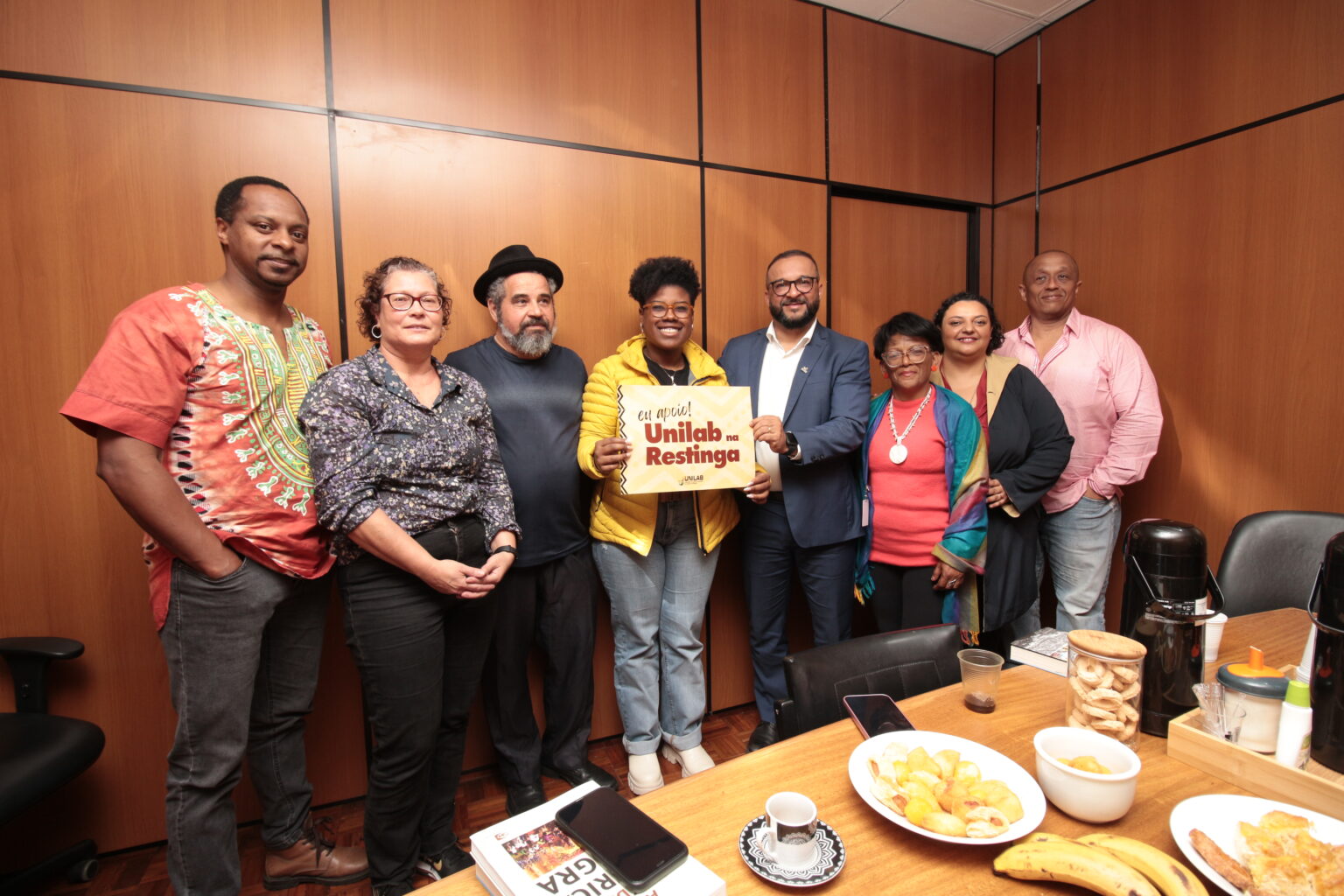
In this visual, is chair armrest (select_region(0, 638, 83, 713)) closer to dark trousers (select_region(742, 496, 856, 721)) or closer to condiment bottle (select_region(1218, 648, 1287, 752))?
dark trousers (select_region(742, 496, 856, 721))

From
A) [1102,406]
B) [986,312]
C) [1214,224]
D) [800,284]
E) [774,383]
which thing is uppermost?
[1214,224]

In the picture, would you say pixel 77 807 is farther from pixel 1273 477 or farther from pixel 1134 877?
pixel 1273 477

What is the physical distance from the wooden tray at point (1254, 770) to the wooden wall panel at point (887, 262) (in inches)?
93.3

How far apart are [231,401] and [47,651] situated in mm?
1009

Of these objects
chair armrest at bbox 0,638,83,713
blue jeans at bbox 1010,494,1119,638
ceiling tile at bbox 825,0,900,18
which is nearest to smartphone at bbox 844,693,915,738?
blue jeans at bbox 1010,494,1119,638

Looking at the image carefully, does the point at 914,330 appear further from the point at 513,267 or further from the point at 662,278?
the point at 513,267

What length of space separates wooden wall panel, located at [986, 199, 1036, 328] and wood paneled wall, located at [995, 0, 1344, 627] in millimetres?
168

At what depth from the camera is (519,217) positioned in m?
2.53

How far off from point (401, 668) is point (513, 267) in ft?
4.35

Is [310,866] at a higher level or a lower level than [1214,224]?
lower

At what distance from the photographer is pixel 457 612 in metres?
1.88

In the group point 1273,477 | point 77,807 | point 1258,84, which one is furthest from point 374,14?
point 1273,477

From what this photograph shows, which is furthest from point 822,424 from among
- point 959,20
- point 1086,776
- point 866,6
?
point 959,20

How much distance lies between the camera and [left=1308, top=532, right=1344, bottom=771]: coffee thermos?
3.17 ft
